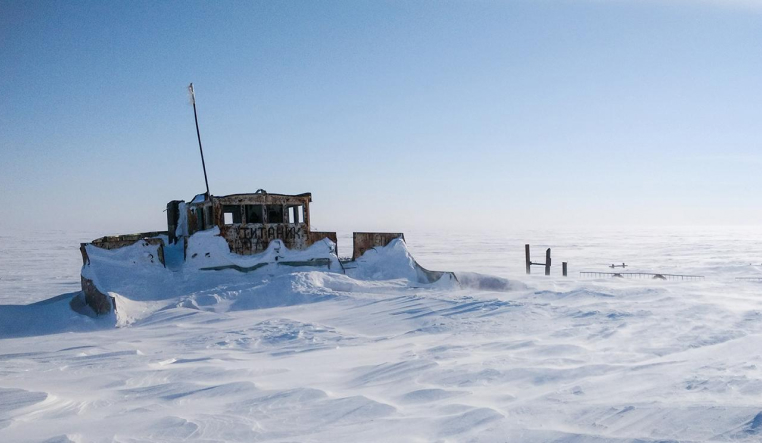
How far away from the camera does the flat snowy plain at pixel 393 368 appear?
3.92 m

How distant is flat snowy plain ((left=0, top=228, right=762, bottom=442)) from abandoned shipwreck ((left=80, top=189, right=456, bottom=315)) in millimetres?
1819

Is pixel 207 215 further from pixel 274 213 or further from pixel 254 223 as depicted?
pixel 274 213

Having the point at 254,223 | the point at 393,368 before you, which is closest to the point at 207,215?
the point at 254,223

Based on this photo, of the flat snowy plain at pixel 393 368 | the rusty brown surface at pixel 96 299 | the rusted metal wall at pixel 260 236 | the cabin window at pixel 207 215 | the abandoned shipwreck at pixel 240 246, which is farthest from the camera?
the cabin window at pixel 207 215

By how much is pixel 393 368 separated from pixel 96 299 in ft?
27.1

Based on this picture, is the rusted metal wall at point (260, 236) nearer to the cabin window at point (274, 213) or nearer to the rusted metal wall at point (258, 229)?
the rusted metal wall at point (258, 229)

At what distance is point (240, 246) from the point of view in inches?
549

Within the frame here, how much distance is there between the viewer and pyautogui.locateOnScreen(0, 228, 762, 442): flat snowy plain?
392 cm

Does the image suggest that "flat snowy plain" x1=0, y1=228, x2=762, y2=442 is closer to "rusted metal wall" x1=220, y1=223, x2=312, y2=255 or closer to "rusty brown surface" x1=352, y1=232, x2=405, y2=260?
"rusted metal wall" x1=220, y1=223, x2=312, y2=255

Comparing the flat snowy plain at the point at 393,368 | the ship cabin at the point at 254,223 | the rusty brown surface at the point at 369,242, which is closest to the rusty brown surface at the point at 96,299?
the flat snowy plain at the point at 393,368

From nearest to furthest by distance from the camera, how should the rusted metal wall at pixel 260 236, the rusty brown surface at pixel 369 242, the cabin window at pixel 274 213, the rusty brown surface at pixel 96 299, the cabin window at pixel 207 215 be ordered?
the rusty brown surface at pixel 96 299 → the rusted metal wall at pixel 260 236 → the cabin window at pixel 207 215 → the rusty brown surface at pixel 369 242 → the cabin window at pixel 274 213

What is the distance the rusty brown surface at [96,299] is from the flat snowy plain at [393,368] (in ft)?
1.45

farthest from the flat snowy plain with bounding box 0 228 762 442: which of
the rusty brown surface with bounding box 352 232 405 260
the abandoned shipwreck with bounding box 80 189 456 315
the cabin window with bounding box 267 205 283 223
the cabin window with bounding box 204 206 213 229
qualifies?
the cabin window with bounding box 267 205 283 223

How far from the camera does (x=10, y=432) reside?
393 centimetres
